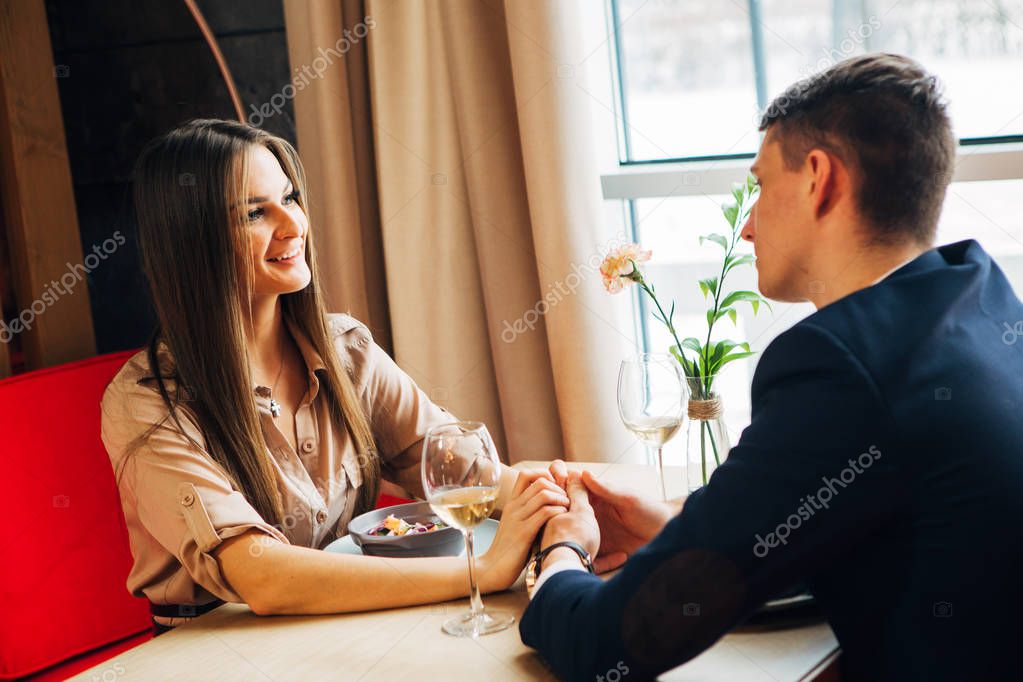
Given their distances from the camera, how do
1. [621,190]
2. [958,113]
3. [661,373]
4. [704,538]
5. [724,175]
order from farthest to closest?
[621,190]
[724,175]
[958,113]
[661,373]
[704,538]

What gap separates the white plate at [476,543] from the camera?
1451 mm

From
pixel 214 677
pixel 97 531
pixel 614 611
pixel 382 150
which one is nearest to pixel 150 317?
pixel 382 150

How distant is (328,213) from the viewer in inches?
105

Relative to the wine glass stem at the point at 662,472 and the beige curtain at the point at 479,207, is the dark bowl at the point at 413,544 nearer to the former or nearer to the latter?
the wine glass stem at the point at 662,472

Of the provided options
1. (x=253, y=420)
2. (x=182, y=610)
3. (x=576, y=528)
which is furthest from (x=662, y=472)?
(x=182, y=610)

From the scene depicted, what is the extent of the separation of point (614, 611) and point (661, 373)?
0.49m

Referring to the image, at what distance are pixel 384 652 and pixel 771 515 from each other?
0.50m

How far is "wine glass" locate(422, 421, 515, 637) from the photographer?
1185 mm

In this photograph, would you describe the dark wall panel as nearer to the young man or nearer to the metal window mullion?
the metal window mullion

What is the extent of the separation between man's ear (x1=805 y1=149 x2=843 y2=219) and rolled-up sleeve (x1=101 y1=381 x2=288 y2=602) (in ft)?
2.72

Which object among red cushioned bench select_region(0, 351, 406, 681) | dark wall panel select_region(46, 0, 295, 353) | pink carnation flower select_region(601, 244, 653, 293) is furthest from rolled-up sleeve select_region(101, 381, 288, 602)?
dark wall panel select_region(46, 0, 295, 353)

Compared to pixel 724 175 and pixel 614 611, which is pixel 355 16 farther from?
pixel 614 611

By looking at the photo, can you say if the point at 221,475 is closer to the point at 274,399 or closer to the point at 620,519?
the point at 274,399

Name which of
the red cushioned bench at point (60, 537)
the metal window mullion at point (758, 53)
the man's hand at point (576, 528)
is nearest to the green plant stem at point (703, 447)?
the man's hand at point (576, 528)
